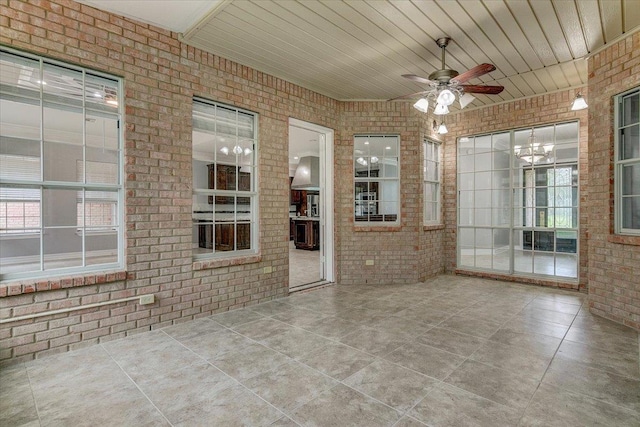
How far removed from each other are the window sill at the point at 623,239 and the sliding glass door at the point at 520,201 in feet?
5.62

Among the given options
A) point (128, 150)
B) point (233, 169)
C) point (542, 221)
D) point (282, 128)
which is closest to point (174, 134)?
point (128, 150)

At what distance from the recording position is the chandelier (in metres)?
5.67

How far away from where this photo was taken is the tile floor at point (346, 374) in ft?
6.81

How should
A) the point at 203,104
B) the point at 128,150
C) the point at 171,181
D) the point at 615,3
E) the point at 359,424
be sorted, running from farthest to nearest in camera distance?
1. the point at 203,104
2. the point at 171,181
3. the point at 128,150
4. the point at 615,3
5. the point at 359,424

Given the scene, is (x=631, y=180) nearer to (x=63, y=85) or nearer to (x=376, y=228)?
(x=376, y=228)

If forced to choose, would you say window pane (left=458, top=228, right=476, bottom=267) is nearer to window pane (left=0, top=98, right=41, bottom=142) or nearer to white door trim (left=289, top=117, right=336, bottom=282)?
white door trim (left=289, top=117, right=336, bottom=282)

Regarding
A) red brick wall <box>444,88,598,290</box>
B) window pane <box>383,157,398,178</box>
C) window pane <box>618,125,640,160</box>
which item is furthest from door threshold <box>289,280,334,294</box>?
window pane <box>618,125,640,160</box>

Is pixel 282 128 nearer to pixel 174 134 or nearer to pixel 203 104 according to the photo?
pixel 203 104

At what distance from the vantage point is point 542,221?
226 inches

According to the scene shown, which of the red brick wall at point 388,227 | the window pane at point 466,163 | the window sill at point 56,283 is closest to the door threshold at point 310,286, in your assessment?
the red brick wall at point 388,227

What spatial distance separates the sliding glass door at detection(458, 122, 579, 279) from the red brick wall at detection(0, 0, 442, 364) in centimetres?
339

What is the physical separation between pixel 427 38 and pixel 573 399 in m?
3.60

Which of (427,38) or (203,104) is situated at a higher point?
(427,38)

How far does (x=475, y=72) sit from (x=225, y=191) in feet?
10.4
